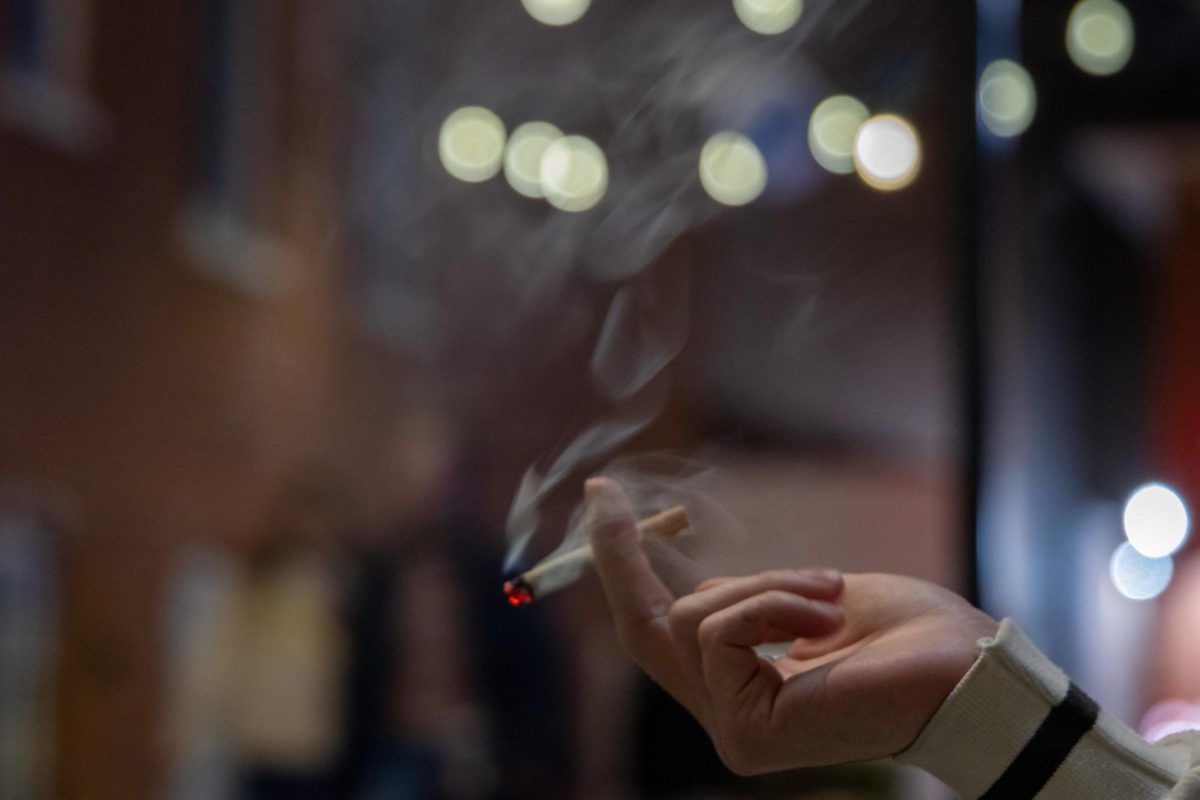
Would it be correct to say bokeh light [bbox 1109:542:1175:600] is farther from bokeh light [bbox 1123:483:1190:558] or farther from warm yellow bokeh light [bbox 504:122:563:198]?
warm yellow bokeh light [bbox 504:122:563:198]

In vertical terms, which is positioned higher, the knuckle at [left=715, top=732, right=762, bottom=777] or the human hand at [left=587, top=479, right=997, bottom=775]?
the human hand at [left=587, top=479, right=997, bottom=775]

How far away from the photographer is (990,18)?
1.76 m

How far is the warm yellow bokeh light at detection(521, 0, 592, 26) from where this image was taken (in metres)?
6.07

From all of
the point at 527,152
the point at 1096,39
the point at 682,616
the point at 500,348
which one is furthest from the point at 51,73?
the point at 682,616

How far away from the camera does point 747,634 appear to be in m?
0.78

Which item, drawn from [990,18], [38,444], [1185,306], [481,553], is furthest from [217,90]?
[990,18]

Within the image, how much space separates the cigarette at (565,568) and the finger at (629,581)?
2cm

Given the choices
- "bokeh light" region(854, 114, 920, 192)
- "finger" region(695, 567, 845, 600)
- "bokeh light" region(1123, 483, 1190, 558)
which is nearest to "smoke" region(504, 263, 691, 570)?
"finger" region(695, 567, 845, 600)

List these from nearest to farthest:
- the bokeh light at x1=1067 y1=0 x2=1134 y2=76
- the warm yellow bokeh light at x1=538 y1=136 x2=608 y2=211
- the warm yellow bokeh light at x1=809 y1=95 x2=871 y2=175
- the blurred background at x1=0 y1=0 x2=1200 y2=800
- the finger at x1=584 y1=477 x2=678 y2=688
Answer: the finger at x1=584 y1=477 x2=678 y2=688
the bokeh light at x1=1067 y1=0 x2=1134 y2=76
the blurred background at x1=0 y1=0 x2=1200 y2=800
the warm yellow bokeh light at x1=809 y1=95 x2=871 y2=175
the warm yellow bokeh light at x1=538 y1=136 x2=608 y2=211

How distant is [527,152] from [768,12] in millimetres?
3593

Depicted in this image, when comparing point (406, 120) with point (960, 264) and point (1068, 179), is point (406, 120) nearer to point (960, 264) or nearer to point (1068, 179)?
point (1068, 179)

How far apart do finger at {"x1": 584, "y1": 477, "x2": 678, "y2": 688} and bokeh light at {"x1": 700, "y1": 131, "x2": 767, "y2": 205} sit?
17.1ft

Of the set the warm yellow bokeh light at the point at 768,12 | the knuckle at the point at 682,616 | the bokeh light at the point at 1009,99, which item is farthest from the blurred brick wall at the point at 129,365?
the knuckle at the point at 682,616

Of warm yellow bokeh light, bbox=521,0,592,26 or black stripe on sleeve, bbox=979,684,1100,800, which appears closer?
black stripe on sleeve, bbox=979,684,1100,800
